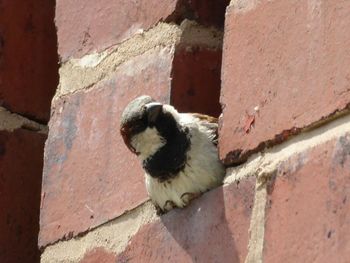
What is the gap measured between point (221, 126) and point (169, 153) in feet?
0.20

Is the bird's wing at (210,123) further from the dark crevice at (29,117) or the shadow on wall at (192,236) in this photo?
the dark crevice at (29,117)

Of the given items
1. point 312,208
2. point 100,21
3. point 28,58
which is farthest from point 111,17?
point 312,208

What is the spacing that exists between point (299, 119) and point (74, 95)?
33 centimetres

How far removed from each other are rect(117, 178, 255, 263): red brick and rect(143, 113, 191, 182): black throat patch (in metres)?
0.04

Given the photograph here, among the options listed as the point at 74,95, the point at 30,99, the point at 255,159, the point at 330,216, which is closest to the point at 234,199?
the point at 255,159

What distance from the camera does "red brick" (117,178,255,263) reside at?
1221 mm

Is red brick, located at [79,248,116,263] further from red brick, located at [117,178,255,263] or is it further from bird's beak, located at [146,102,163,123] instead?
bird's beak, located at [146,102,163,123]

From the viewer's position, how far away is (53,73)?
167 centimetres

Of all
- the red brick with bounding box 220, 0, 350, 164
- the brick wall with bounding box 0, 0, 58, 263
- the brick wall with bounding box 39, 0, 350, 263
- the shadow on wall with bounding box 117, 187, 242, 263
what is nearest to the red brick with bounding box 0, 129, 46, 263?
the brick wall with bounding box 0, 0, 58, 263

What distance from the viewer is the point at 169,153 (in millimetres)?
1324

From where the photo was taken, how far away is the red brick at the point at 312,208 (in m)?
1.10

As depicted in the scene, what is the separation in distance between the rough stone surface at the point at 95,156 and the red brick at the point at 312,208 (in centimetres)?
19

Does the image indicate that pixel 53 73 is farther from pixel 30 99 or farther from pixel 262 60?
pixel 262 60

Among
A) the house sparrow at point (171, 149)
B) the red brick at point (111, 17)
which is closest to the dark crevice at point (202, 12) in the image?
the red brick at point (111, 17)
